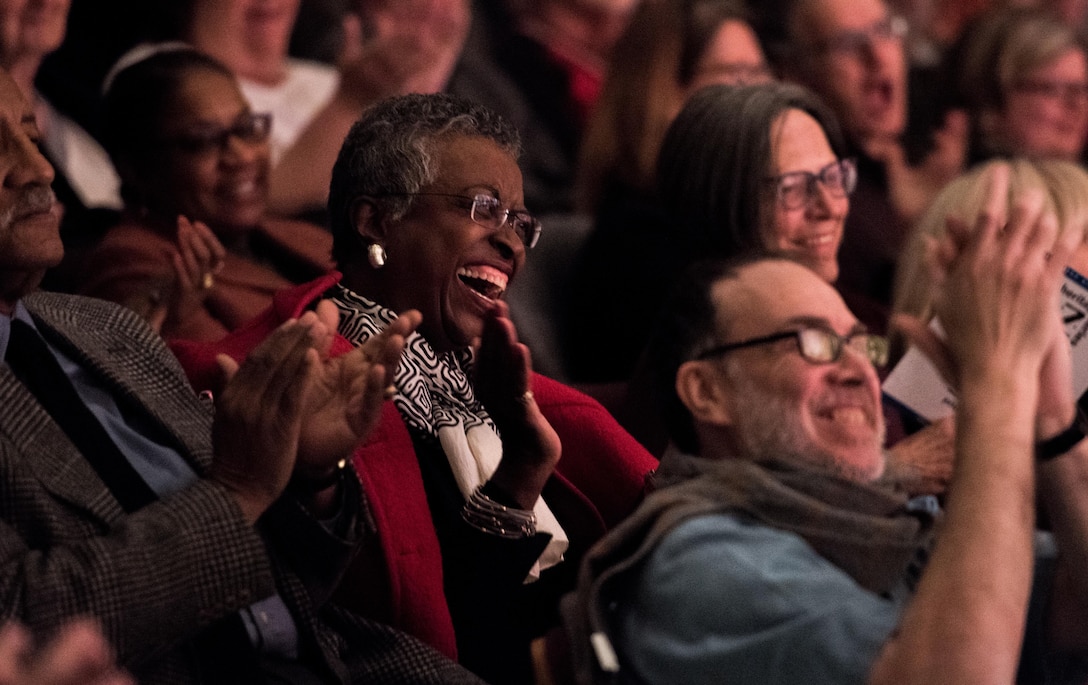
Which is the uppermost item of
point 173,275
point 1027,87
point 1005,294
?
point 1005,294

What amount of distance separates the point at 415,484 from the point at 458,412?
0.15m

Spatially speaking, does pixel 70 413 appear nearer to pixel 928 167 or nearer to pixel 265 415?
pixel 265 415

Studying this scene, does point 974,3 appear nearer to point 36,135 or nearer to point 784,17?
point 784,17

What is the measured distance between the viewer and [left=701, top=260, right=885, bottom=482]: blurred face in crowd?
199 centimetres

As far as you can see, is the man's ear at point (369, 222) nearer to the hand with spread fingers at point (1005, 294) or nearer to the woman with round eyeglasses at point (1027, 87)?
the hand with spread fingers at point (1005, 294)

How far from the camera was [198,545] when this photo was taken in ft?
5.81

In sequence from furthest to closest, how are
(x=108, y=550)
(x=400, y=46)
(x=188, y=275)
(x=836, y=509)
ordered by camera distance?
(x=400, y=46), (x=188, y=275), (x=836, y=509), (x=108, y=550)

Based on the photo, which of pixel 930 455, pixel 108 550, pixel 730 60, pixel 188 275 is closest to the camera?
pixel 108 550

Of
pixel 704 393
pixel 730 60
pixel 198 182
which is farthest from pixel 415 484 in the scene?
pixel 730 60

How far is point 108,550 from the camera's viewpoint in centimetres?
174

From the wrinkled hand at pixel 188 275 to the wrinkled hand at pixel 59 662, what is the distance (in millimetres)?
1323

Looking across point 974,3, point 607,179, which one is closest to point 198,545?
point 607,179

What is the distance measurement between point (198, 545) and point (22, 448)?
Answer: 249mm

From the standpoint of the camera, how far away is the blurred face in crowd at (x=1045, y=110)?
4.59 metres
